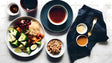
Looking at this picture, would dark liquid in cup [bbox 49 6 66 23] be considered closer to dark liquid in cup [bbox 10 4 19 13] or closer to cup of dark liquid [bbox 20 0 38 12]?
cup of dark liquid [bbox 20 0 38 12]

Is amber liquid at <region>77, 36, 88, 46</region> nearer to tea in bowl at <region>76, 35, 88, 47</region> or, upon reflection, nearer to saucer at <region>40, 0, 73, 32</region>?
tea in bowl at <region>76, 35, 88, 47</region>

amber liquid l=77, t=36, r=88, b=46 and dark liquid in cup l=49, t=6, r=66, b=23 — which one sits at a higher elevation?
dark liquid in cup l=49, t=6, r=66, b=23

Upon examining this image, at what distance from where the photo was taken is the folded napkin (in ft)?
4.34

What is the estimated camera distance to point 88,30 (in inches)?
52.3

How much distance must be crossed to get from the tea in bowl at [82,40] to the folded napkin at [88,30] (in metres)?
0.02

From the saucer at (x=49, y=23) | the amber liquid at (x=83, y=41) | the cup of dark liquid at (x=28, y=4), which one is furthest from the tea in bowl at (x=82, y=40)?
the cup of dark liquid at (x=28, y=4)

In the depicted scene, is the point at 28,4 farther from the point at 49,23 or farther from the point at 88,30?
the point at 88,30

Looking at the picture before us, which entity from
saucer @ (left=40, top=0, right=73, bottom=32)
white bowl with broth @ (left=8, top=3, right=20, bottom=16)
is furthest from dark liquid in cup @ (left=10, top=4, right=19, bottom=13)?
saucer @ (left=40, top=0, right=73, bottom=32)

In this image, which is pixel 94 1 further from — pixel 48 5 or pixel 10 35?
pixel 10 35

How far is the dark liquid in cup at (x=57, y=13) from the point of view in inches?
51.3

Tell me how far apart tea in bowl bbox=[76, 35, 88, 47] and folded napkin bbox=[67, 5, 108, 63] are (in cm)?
2

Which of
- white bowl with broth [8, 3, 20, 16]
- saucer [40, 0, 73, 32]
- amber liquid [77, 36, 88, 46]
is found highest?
white bowl with broth [8, 3, 20, 16]

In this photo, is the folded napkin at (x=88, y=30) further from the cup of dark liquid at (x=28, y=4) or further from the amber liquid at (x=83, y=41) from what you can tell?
the cup of dark liquid at (x=28, y=4)

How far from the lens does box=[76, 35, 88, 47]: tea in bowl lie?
131cm
